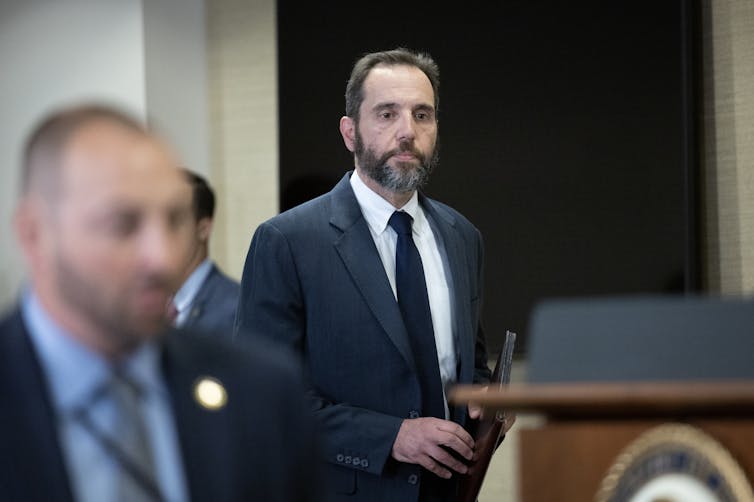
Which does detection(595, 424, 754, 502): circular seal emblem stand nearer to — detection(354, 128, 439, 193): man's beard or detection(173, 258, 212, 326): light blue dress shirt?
detection(354, 128, 439, 193): man's beard

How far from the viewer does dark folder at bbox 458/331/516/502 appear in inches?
119

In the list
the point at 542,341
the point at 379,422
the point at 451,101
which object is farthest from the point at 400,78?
the point at 542,341

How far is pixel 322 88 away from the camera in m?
4.95

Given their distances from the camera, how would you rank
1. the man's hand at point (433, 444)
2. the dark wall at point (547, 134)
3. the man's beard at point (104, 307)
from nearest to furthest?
1. the man's beard at point (104, 307)
2. the man's hand at point (433, 444)
3. the dark wall at point (547, 134)

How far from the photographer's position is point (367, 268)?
3215 mm

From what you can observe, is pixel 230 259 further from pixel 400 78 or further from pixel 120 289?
pixel 120 289

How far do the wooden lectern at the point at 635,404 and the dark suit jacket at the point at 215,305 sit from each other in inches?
96.7

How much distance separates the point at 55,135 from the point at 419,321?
184 cm

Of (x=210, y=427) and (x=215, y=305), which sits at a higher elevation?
(x=210, y=427)

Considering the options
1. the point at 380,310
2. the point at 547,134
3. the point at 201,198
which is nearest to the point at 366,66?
the point at 380,310

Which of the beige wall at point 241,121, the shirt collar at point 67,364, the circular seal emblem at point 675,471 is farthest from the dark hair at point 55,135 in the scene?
the beige wall at point 241,121

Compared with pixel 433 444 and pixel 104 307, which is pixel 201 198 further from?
pixel 104 307

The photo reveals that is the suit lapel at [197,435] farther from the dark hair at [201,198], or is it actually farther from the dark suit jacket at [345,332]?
the dark hair at [201,198]

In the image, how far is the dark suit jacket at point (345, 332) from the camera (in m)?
3.13
